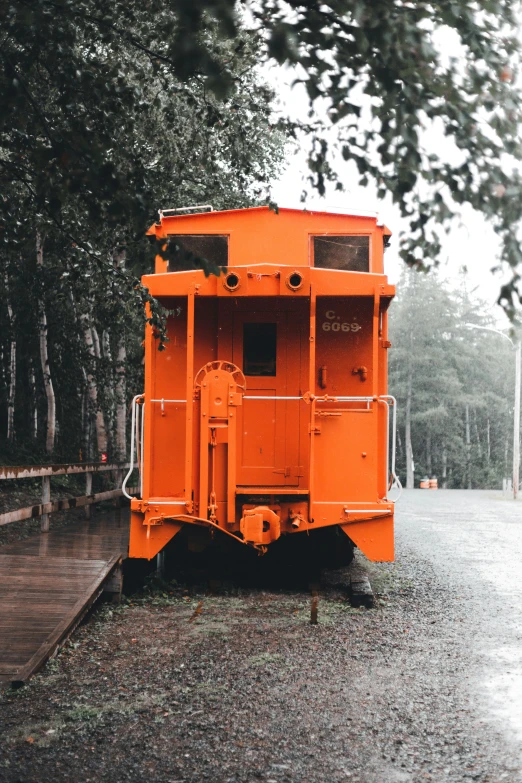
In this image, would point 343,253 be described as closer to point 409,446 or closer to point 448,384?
point 409,446

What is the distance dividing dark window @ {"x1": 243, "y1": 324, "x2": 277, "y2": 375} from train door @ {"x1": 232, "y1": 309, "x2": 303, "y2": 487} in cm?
2

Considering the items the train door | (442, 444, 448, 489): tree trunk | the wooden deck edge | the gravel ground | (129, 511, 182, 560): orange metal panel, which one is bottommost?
(442, 444, 448, 489): tree trunk

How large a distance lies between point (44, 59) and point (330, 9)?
2691mm

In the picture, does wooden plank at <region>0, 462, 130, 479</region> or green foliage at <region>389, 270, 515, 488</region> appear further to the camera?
green foliage at <region>389, 270, 515, 488</region>

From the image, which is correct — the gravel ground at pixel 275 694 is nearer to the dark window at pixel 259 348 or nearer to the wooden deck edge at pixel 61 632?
the wooden deck edge at pixel 61 632

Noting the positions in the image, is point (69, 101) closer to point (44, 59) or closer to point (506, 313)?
point (44, 59)

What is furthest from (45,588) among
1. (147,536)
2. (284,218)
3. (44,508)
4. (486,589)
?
(486,589)

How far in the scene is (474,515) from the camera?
70.6ft

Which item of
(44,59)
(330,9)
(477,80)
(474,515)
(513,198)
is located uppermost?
(44,59)

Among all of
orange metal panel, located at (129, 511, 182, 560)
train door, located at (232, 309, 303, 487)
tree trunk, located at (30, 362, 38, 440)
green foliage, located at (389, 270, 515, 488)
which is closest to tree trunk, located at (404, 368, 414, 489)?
green foliage, located at (389, 270, 515, 488)

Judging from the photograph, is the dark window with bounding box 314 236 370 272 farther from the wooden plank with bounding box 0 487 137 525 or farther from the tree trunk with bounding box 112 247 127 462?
the tree trunk with bounding box 112 247 127 462

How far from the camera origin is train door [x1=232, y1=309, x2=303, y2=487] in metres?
8.82

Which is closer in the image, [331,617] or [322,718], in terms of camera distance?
[322,718]

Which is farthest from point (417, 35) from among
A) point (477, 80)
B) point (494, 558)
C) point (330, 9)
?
point (494, 558)
